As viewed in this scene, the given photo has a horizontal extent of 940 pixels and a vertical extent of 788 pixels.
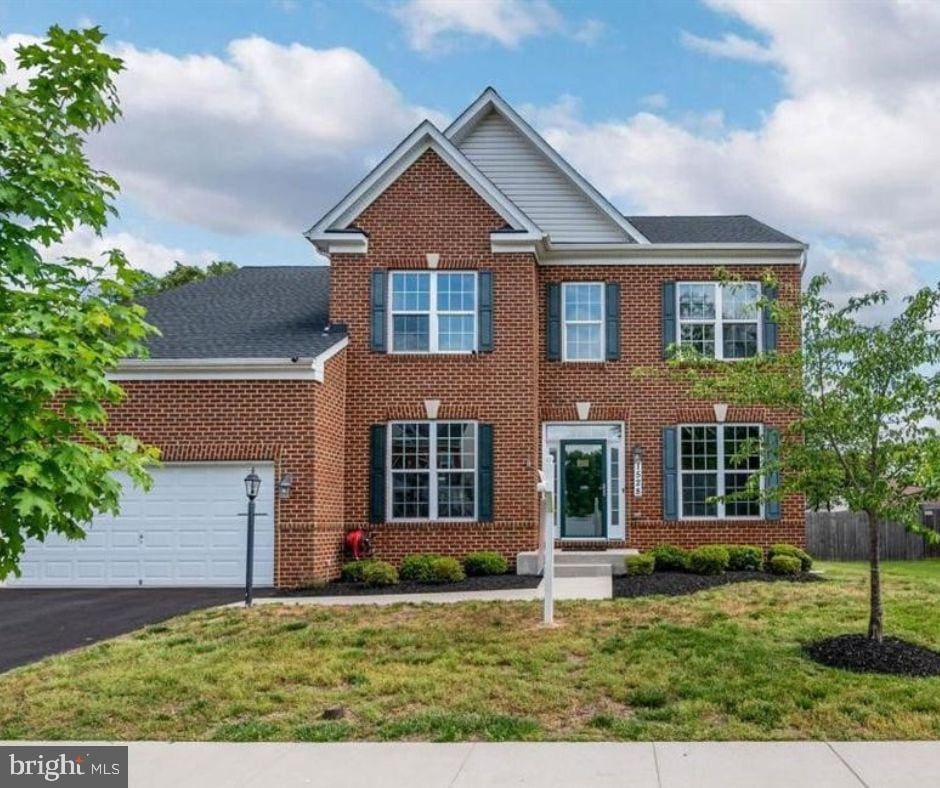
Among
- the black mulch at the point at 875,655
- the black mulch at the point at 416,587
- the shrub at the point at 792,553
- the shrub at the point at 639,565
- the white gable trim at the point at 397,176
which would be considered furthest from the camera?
the white gable trim at the point at 397,176

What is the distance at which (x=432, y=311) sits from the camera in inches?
725

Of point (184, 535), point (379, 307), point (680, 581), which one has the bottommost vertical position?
point (680, 581)

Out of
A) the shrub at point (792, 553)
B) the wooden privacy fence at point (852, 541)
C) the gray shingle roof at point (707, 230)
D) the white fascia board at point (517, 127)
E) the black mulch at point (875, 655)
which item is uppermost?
the white fascia board at point (517, 127)

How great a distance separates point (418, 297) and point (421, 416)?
224 centimetres

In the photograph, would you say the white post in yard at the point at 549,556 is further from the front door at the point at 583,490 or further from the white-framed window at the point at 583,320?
the white-framed window at the point at 583,320

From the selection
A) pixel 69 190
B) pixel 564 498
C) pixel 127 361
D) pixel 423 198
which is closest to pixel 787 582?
pixel 564 498

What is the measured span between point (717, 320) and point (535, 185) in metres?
4.60

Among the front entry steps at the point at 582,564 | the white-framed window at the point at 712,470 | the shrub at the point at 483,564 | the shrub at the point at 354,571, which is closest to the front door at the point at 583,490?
the white-framed window at the point at 712,470

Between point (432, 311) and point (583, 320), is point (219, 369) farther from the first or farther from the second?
point (583, 320)

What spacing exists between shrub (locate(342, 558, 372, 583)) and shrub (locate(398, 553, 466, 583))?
68 cm

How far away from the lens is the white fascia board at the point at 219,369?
1623 cm

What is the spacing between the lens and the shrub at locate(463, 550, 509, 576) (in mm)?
17188

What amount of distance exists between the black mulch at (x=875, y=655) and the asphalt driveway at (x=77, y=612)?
809 cm

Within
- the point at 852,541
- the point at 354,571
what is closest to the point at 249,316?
the point at 354,571
